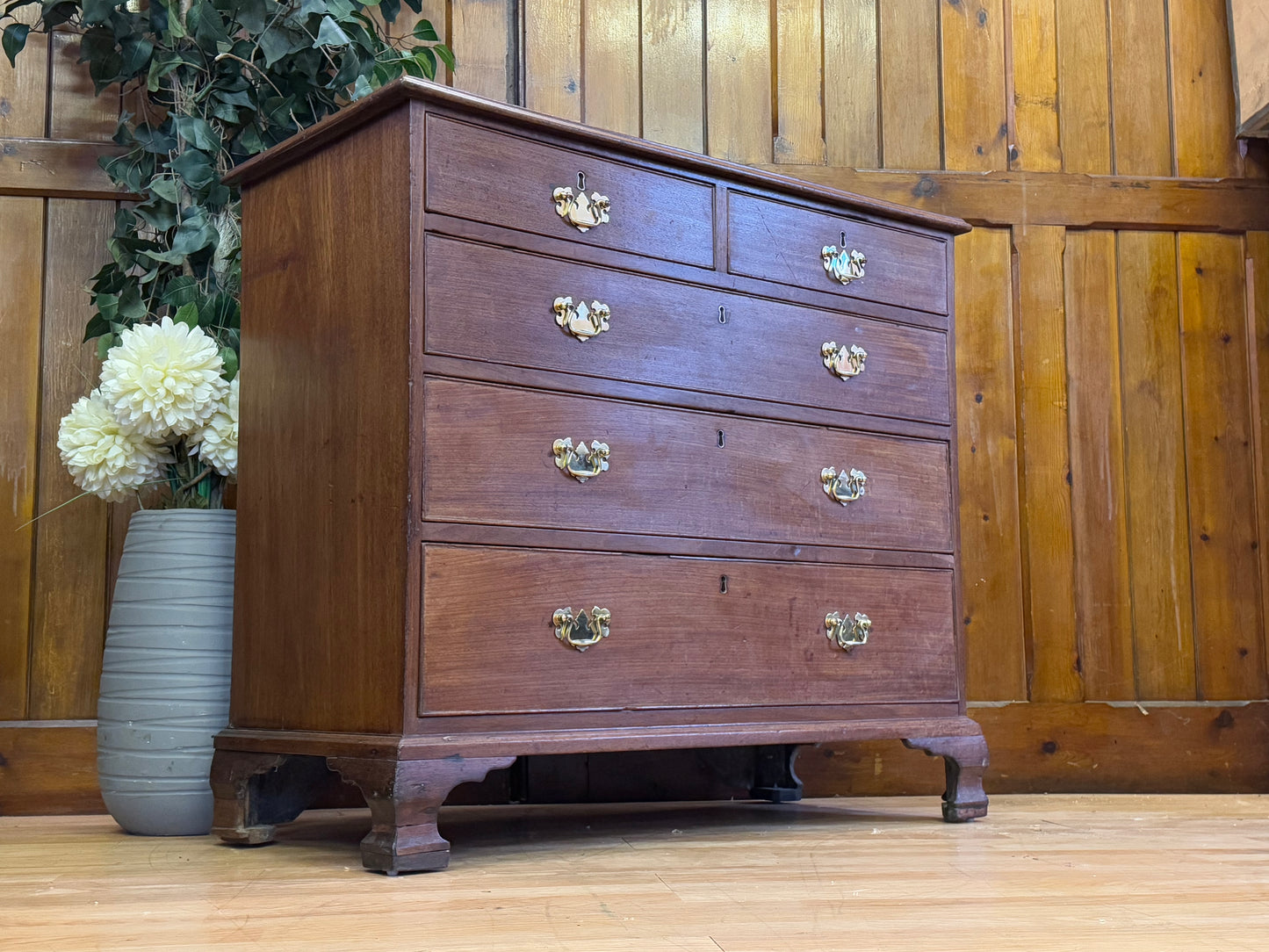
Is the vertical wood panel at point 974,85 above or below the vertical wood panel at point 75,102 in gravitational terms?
→ above

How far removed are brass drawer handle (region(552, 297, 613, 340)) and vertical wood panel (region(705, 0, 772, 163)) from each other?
3.26 feet

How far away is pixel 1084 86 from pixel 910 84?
408 millimetres

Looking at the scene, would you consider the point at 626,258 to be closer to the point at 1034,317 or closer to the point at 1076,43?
the point at 1034,317

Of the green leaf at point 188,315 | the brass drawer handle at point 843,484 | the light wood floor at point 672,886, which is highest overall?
the green leaf at point 188,315

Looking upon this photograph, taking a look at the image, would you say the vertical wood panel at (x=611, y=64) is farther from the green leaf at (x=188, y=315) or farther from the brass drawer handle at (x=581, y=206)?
the green leaf at (x=188, y=315)

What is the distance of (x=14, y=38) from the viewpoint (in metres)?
2.20

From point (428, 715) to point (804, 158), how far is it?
1.63m

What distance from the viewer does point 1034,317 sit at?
9.25ft

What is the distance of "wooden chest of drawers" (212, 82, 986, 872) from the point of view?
1672 mm

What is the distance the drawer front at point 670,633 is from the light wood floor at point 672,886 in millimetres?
216

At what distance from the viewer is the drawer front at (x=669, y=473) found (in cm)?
170

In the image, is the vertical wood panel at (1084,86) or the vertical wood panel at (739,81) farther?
the vertical wood panel at (1084,86)

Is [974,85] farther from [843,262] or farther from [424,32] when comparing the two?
[424,32]

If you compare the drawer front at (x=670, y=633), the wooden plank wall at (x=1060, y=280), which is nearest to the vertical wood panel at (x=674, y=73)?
the wooden plank wall at (x=1060, y=280)
